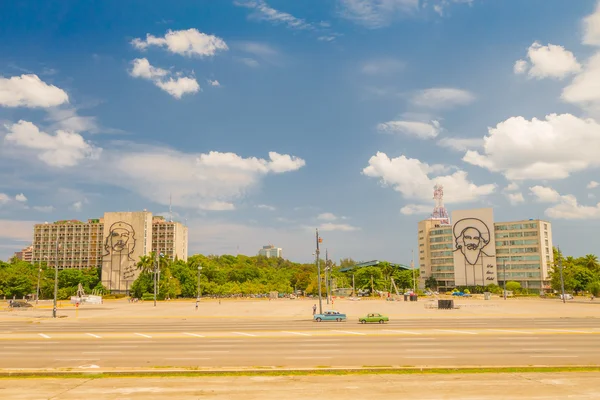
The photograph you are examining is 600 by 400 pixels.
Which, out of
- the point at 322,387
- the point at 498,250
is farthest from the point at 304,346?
the point at 498,250

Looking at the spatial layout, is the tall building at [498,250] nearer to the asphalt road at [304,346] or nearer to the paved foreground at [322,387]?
the asphalt road at [304,346]

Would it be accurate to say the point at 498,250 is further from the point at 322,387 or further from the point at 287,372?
the point at 322,387

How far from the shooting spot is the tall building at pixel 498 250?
15012cm

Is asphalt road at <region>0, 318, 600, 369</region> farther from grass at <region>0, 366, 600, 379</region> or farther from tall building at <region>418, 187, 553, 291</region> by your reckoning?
tall building at <region>418, 187, 553, 291</region>

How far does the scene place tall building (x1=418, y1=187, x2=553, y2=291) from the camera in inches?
5910

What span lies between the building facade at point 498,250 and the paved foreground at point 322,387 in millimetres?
140081

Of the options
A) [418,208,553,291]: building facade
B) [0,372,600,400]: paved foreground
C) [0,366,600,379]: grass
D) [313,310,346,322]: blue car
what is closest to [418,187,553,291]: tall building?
[418,208,553,291]: building facade

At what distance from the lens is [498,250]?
156375mm

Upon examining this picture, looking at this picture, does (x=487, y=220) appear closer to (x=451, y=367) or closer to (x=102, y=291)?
(x=102, y=291)

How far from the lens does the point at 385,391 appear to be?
18.4 metres

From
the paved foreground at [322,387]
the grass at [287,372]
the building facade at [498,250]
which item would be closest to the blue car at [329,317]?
the grass at [287,372]

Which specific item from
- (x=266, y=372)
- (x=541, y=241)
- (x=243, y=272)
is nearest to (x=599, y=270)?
(x=541, y=241)

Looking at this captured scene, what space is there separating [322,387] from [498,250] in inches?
6039

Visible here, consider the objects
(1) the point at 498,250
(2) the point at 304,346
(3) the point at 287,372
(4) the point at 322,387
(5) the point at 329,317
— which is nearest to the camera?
(4) the point at 322,387
